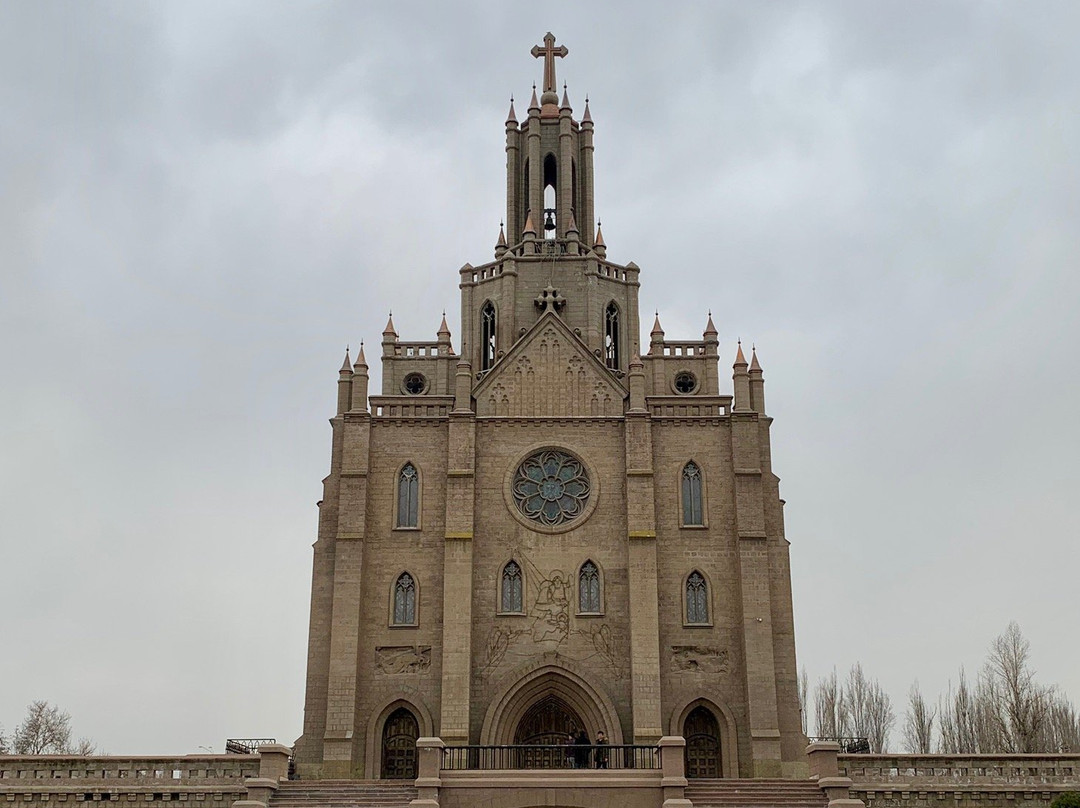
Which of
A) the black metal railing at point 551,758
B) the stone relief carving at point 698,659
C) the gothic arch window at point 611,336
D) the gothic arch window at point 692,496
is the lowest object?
the black metal railing at point 551,758

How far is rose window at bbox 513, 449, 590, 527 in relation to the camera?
130 feet

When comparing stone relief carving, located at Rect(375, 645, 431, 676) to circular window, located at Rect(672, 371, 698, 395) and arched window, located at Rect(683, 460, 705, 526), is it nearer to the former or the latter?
arched window, located at Rect(683, 460, 705, 526)

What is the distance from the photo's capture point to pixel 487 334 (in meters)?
43.9

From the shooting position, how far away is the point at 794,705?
37.1m

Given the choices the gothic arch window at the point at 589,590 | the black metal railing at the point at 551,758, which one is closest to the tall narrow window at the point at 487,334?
the gothic arch window at the point at 589,590

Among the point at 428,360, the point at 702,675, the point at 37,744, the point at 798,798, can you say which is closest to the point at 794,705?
the point at 702,675

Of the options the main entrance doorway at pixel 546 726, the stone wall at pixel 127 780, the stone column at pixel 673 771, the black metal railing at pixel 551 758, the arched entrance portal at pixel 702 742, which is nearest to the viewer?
the stone column at pixel 673 771

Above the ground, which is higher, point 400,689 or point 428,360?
point 428,360

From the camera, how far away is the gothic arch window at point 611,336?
43438 mm

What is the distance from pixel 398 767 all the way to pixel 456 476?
9019mm

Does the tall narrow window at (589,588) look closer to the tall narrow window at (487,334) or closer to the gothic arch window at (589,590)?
the gothic arch window at (589,590)

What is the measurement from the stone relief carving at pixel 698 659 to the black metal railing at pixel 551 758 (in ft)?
9.85

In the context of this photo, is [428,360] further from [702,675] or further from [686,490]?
[702,675]

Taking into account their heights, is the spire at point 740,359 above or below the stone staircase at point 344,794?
above
